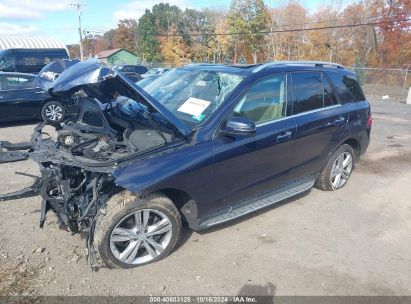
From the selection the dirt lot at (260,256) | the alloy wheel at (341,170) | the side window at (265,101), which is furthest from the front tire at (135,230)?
the alloy wheel at (341,170)

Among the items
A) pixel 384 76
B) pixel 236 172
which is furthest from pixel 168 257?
pixel 384 76

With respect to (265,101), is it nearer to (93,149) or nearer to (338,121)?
(338,121)

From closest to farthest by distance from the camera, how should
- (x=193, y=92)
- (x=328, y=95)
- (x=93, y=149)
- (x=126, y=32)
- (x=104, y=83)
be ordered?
1. (x=104, y=83)
2. (x=93, y=149)
3. (x=193, y=92)
4. (x=328, y=95)
5. (x=126, y=32)

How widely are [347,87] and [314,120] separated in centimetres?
113

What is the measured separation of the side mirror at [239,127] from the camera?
3.50 m

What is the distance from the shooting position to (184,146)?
11.4 feet

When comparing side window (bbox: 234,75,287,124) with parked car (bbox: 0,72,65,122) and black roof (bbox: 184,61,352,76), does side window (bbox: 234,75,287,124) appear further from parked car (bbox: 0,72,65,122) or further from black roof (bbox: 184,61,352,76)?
parked car (bbox: 0,72,65,122)

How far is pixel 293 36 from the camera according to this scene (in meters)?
40.0

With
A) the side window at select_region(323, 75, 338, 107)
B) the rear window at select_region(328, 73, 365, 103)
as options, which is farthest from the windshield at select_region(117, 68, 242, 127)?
the rear window at select_region(328, 73, 365, 103)

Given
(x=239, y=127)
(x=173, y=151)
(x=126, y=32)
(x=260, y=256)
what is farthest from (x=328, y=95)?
(x=126, y=32)

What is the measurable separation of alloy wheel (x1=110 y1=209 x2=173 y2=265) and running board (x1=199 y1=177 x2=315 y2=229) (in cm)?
42

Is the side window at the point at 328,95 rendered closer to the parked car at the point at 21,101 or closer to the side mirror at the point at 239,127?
the side mirror at the point at 239,127

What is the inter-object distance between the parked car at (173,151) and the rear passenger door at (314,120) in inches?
0.8

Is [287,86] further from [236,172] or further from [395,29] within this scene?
[395,29]
